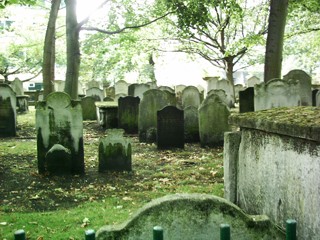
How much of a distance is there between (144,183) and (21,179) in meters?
2.31

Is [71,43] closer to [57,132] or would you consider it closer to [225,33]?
[57,132]

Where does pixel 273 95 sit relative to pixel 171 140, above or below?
above

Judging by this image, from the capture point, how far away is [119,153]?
7.83 metres

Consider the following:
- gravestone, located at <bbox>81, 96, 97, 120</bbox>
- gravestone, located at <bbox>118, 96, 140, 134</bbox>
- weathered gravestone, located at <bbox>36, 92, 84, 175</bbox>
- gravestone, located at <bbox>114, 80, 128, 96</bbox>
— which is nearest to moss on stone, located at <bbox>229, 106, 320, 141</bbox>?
weathered gravestone, located at <bbox>36, 92, 84, 175</bbox>

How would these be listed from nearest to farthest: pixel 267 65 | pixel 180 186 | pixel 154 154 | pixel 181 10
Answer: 1. pixel 180 186
2. pixel 154 154
3. pixel 267 65
4. pixel 181 10

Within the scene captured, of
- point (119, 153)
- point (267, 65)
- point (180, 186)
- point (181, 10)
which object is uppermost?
point (181, 10)

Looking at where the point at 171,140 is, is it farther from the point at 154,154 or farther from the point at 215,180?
the point at 215,180

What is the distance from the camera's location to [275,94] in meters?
10.8

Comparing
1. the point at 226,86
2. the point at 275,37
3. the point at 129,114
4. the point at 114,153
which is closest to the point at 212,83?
the point at 226,86

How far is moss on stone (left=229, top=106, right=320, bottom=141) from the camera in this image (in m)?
2.62

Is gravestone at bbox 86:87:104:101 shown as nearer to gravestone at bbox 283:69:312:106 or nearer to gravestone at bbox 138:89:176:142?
gravestone at bbox 138:89:176:142

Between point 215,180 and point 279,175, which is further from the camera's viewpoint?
point 215,180

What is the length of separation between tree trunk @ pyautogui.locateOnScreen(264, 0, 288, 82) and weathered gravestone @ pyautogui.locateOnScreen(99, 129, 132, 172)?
6030mm

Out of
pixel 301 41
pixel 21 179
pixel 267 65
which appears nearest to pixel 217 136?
pixel 267 65
